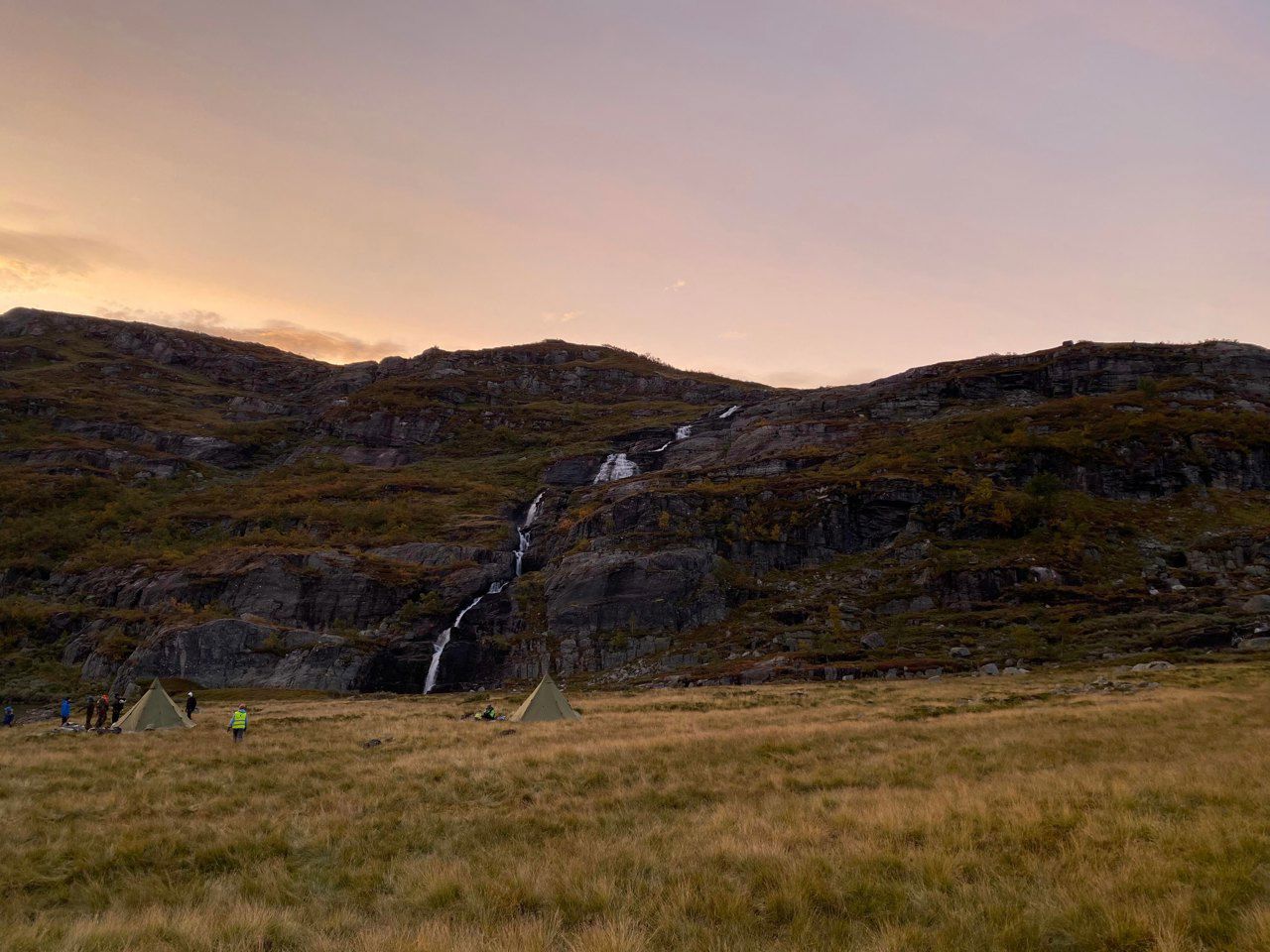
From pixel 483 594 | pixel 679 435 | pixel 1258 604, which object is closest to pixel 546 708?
pixel 483 594

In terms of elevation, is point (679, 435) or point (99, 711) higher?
point (679, 435)

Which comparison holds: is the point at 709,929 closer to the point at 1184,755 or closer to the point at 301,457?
the point at 1184,755

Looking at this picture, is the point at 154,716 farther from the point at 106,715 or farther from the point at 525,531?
the point at 525,531

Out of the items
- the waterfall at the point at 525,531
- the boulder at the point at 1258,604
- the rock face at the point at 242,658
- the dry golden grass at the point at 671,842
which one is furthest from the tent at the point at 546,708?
the boulder at the point at 1258,604

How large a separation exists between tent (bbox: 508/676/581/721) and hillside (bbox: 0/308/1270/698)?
19.1m

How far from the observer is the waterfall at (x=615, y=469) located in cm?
10106

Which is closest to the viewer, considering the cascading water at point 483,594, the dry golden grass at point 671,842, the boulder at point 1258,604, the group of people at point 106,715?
the dry golden grass at point 671,842

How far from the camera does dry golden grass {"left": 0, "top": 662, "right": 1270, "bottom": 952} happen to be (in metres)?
6.75

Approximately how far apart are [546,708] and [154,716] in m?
16.9

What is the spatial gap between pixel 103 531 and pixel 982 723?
329 feet

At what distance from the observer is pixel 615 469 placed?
103875mm

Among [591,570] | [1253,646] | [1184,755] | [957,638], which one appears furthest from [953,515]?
[1184,755]

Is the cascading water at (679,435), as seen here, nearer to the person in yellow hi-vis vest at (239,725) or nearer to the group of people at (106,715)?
the group of people at (106,715)

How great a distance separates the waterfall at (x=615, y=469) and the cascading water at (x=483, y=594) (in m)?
10.2
